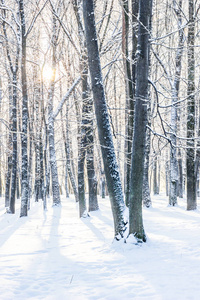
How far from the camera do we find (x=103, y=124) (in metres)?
5.98

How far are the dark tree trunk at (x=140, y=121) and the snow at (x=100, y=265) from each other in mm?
481

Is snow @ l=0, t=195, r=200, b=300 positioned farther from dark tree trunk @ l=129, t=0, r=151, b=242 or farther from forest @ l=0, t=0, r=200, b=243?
forest @ l=0, t=0, r=200, b=243

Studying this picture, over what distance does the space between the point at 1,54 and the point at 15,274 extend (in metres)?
14.4

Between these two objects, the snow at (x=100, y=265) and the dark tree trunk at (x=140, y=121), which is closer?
the snow at (x=100, y=265)

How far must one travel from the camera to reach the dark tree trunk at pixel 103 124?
5.92 metres

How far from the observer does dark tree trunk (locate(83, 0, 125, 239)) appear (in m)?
5.92

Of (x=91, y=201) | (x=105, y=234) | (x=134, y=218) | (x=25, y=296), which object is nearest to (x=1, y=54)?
(x=91, y=201)

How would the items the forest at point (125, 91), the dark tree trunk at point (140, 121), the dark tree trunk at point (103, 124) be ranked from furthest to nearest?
1. the dark tree trunk at point (103, 124)
2. the forest at point (125, 91)
3. the dark tree trunk at point (140, 121)

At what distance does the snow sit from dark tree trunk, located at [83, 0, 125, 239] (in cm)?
81

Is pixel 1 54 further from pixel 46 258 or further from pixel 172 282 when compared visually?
pixel 172 282

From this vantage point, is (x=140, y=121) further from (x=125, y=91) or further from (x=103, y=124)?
(x=125, y=91)

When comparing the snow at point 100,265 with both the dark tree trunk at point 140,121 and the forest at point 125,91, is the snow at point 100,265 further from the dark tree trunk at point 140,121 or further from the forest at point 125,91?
the forest at point 125,91

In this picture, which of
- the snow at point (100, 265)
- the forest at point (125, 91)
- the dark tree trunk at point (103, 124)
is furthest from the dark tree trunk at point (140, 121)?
the snow at point (100, 265)

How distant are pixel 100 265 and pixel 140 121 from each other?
2985mm
